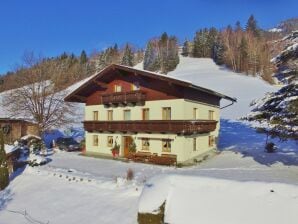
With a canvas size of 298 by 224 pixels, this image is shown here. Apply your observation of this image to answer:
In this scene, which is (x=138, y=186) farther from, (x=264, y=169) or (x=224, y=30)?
(x=224, y=30)

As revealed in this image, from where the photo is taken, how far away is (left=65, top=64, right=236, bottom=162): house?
91.0 ft

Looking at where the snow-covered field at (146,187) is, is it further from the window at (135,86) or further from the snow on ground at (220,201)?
the window at (135,86)

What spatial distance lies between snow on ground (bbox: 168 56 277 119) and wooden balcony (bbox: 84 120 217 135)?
2763cm

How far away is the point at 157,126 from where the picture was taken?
2806cm

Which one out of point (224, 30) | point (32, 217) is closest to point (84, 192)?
point (32, 217)

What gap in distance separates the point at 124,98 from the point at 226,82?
56048 millimetres

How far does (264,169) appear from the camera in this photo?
2338 centimetres

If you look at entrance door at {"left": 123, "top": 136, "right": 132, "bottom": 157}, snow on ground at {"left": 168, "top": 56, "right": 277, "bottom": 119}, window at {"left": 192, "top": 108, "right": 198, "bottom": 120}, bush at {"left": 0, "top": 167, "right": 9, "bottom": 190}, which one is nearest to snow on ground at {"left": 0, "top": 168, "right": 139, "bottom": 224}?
bush at {"left": 0, "top": 167, "right": 9, "bottom": 190}

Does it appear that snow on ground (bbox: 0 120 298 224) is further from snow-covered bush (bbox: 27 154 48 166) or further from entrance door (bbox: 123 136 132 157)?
entrance door (bbox: 123 136 132 157)

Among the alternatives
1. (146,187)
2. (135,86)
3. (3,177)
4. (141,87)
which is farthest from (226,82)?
(146,187)

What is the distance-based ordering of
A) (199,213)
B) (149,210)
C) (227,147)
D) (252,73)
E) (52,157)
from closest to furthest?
(199,213) < (149,210) < (52,157) < (227,147) < (252,73)

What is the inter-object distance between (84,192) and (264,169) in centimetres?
1203

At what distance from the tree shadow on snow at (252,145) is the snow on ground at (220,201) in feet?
48.4

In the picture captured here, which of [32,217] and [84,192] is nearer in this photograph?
[32,217]
